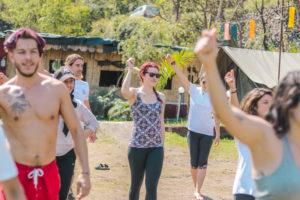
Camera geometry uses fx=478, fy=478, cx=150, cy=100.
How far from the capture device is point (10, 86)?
12.1ft

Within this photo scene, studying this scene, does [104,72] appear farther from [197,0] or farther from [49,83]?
[49,83]

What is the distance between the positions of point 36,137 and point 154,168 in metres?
2.31

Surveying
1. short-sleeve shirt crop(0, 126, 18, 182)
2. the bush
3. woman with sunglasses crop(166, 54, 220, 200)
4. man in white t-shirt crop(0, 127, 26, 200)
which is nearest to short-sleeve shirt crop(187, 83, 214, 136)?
woman with sunglasses crop(166, 54, 220, 200)

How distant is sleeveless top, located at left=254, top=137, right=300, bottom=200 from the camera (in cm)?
246

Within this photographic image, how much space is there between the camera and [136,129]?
5895mm

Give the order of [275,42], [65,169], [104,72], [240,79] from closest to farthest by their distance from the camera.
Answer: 1. [65,169]
2. [240,79]
3. [104,72]
4. [275,42]

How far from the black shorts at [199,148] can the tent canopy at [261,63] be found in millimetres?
7839

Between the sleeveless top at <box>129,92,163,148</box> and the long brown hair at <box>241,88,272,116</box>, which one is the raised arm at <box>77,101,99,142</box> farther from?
the long brown hair at <box>241,88,272,116</box>

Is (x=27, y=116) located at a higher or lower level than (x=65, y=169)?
higher

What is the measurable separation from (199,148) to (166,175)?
1.82 m

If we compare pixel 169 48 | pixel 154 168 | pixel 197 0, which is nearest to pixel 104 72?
pixel 169 48

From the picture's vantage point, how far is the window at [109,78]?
19.6 m

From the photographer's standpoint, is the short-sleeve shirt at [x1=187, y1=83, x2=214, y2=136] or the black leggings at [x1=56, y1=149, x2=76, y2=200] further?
the short-sleeve shirt at [x1=187, y1=83, x2=214, y2=136]

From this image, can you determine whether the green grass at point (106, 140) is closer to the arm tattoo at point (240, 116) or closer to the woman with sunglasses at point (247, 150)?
the woman with sunglasses at point (247, 150)
